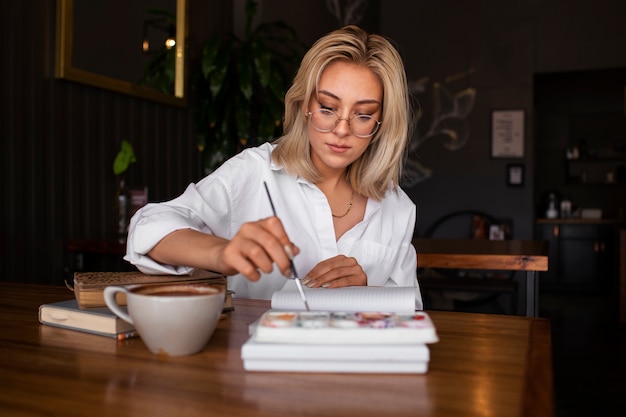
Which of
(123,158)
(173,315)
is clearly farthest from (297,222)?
(123,158)

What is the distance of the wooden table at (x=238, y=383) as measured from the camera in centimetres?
59

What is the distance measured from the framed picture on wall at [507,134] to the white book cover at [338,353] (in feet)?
17.4

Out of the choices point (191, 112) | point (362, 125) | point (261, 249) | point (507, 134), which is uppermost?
point (507, 134)

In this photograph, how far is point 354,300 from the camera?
2.85 feet

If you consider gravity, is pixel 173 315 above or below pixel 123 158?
below

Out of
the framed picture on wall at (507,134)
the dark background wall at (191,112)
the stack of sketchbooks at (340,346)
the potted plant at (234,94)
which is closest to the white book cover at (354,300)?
the stack of sketchbooks at (340,346)

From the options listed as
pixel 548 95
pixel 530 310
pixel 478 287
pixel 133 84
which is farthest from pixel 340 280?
pixel 548 95

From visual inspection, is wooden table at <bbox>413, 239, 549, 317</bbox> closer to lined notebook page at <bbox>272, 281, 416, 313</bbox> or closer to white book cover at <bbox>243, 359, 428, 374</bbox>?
lined notebook page at <bbox>272, 281, 416, 313</bbox>

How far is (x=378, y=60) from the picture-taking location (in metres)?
1.47

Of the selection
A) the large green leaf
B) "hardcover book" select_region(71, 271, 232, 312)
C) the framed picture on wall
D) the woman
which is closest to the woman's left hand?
the woman

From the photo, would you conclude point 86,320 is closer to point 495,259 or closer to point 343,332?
point 343,332

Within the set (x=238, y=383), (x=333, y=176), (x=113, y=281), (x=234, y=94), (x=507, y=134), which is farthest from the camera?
(x=507, y=134)

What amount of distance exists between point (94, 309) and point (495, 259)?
1.73 metres

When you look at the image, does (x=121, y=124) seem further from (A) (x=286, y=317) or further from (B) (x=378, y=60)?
(A) (x=286, y=317)
